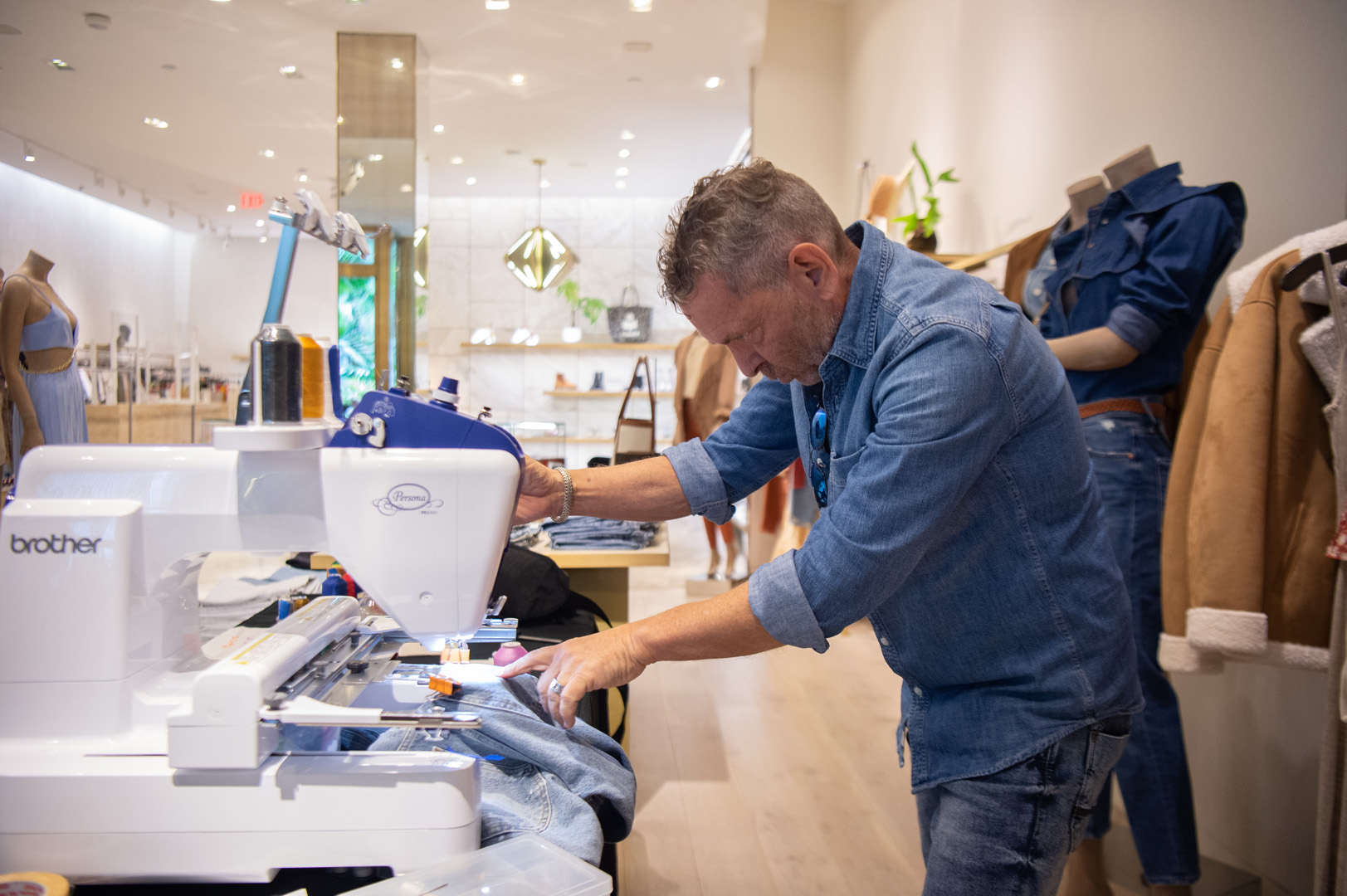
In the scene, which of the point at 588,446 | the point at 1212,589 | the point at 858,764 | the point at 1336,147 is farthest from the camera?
the point at 588,446

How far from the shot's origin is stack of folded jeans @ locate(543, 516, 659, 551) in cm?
261

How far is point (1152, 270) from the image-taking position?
A: 2074 mm

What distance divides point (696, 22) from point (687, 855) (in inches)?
167

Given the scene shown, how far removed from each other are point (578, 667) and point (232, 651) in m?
0.38

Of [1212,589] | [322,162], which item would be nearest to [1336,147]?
[1212,589]

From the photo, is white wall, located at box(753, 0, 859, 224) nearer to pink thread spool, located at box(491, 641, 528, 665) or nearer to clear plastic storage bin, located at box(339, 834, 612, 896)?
pink thread spool, located at box(491, 641, 528, 665)

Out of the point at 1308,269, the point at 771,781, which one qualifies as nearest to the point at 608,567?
the point at 771,781

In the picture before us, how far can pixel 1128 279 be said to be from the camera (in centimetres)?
210

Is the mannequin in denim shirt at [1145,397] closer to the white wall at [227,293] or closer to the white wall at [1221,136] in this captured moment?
the white wall at [1221,136]

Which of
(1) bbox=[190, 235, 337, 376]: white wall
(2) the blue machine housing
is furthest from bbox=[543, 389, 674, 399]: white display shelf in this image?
(2) the blue machine housing

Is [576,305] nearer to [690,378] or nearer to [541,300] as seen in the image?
[541,300]

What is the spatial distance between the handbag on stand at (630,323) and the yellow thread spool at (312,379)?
8.47m

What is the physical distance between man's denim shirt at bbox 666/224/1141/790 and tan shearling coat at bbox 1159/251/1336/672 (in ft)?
2.41

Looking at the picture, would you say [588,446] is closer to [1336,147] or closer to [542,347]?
[542,347]
